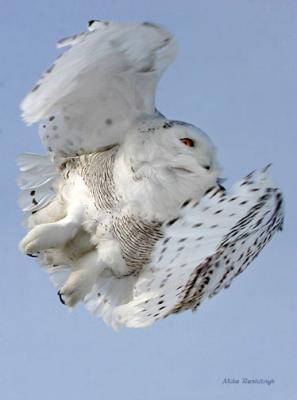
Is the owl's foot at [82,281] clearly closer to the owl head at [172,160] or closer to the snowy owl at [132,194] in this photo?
the snowy owl at [132,194]

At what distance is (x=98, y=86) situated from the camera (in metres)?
6.04

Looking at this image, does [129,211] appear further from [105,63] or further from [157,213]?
[105,63]

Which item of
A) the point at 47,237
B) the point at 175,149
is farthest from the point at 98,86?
the point at 47,237

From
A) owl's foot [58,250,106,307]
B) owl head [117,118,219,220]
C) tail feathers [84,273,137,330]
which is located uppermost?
owl head [117,118,219,220]

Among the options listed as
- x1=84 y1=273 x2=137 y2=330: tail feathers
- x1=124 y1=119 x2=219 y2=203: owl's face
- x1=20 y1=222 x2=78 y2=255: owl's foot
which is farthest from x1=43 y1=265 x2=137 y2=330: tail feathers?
x1=124 y1=119 x2=219 y2=203: owl's face

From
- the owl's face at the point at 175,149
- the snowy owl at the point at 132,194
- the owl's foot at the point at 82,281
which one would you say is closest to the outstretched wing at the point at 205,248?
the snowy owl at the point at 132,194

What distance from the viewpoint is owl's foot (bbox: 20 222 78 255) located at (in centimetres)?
623

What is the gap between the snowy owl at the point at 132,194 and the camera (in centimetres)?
568

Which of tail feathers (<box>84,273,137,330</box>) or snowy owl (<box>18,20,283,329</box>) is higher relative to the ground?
snowy owl (<box>18,20,283,329</box>)

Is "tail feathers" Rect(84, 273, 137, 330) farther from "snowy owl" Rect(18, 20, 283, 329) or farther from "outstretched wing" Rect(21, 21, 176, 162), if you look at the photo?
"outstretched wing" Rect(21, 21, 176, 162)

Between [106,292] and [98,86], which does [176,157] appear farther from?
[106,292]

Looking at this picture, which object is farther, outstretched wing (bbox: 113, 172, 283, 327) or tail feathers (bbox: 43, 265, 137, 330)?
tail feathers (bbox: 43, 265, 137, 330)

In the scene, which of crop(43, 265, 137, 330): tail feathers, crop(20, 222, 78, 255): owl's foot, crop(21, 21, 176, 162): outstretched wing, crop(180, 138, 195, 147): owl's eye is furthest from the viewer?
crop(43, 265, 137, 330): tail feathers

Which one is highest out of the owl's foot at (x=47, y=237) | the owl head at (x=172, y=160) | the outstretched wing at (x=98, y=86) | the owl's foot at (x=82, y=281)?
the outstretched wing at (x=98, y=86)
